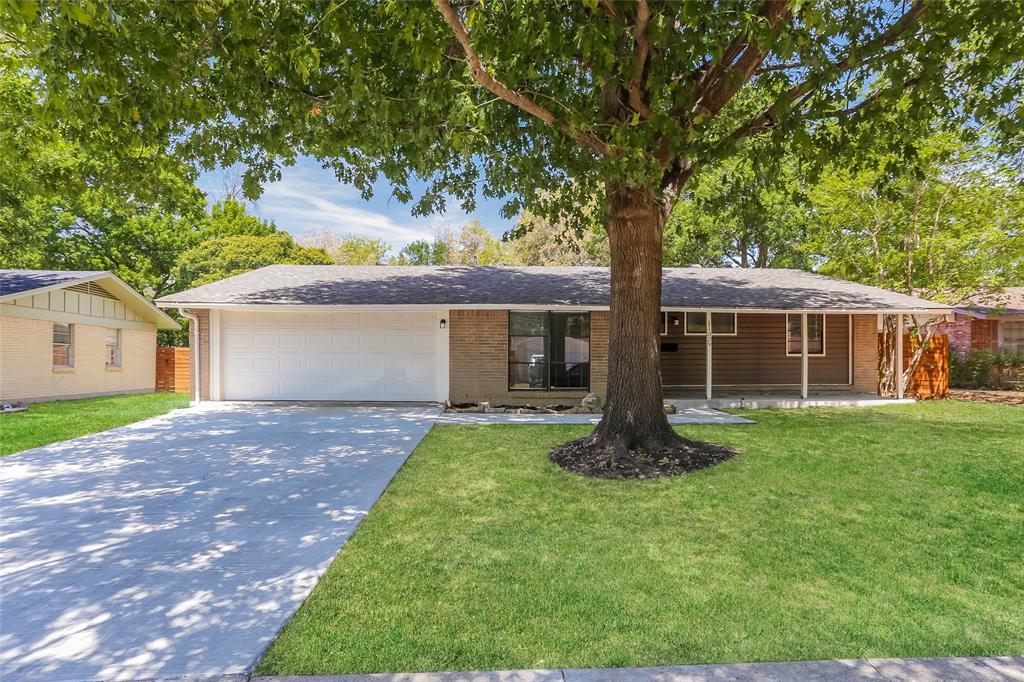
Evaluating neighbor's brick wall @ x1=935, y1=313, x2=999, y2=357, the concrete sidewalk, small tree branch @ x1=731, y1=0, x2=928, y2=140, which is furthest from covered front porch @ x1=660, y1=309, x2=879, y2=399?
the concrete sidewalk

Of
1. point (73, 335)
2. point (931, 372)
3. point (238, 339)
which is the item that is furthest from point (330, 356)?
point (931, 372)

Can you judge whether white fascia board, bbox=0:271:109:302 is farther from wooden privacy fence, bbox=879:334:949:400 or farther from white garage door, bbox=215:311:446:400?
wooden privacy fence, bbox=879:334:949:400

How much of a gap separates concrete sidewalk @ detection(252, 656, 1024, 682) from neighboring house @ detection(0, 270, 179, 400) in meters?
15.9

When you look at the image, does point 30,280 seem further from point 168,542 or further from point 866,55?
point 866,55

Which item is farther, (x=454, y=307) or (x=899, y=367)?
(x=899, y=367)

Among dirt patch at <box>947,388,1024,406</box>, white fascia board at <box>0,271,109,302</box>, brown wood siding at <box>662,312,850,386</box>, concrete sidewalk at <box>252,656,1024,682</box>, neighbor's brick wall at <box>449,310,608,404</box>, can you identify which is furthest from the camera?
brown wood siding at <box>662,312,850,386</box>

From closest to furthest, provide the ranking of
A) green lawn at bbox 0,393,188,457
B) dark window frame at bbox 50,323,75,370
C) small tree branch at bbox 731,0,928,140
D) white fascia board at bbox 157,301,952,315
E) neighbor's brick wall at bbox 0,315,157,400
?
small tree branch at bbox 731,0,928,140
green lawn at bbox 0,393,188,457
white fascia board at bbox 157,301,952,315
neighbor's brick wall at bbox 0,315,157,400
dark window frame at bbox 50,323,75,370

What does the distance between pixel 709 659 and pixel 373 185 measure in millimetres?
8846

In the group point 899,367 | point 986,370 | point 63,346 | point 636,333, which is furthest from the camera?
point 986,370

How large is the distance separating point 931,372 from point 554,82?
1372 centimetres

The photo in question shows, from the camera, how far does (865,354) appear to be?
48.1 feet

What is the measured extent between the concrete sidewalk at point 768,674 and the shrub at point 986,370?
19.1 meters

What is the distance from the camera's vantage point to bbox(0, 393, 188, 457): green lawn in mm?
8773

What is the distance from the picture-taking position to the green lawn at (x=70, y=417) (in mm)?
8773
